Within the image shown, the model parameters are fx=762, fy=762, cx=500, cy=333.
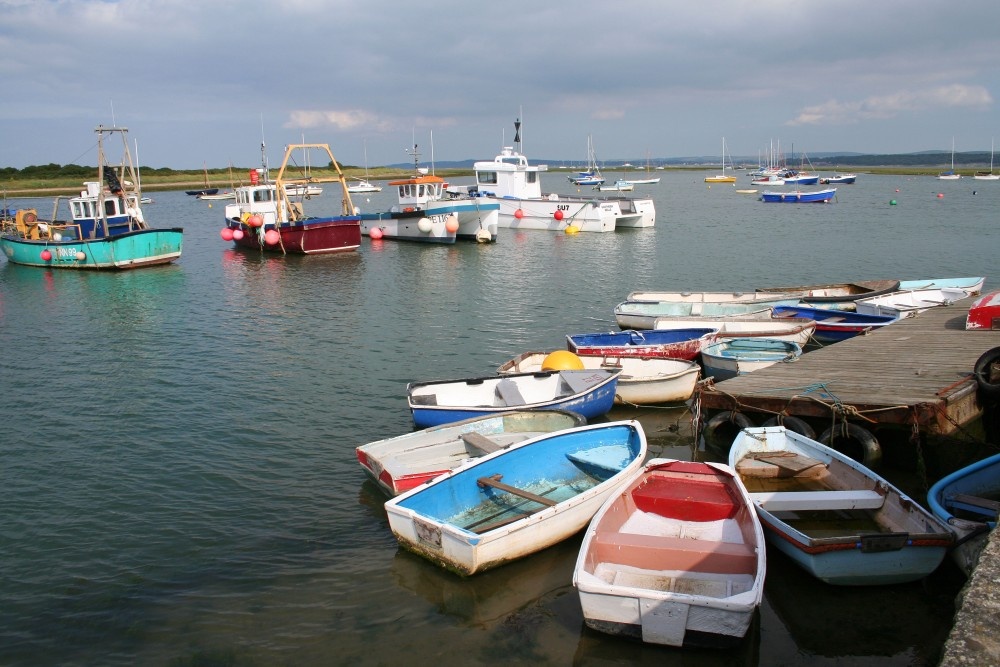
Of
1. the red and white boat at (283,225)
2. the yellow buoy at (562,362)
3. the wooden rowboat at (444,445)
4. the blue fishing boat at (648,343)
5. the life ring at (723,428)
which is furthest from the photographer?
the red and white boat at (283,225)

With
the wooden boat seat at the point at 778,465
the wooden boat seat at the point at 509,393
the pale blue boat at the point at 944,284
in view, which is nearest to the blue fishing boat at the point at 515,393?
the wooden boat seat at the point at 509,393

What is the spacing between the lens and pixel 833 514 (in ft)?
26.8

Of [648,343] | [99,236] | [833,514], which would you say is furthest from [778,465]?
Answer: [99,236]

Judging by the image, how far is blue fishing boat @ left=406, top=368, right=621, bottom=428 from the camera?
11516 millimetres

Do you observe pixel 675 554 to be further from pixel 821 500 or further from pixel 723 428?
A: pixel 723 428

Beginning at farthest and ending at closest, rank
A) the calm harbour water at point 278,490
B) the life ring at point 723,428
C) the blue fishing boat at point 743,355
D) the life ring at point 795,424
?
the blue fishing boat at point 743,355 < the life ring at point 723,428 < the life ring at point 795,424 < the calm harbour water at point 278,490

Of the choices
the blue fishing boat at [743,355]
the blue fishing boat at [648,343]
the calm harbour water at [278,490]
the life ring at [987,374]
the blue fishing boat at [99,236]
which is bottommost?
the calm harbour water at [278,490]

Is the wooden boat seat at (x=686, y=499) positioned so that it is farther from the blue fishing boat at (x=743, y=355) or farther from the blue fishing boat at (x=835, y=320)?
the blue fishing boat at (x=835, y=320)

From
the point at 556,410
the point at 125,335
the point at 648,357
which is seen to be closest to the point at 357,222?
the point at 125,335

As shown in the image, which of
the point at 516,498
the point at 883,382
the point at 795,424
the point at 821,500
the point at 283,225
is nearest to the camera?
the point at 821,500

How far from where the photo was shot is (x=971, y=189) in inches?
3216

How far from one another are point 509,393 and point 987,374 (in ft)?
21.5

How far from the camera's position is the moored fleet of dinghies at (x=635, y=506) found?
22.1ft

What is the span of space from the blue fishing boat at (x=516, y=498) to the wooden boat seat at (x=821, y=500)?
157 centimetres
